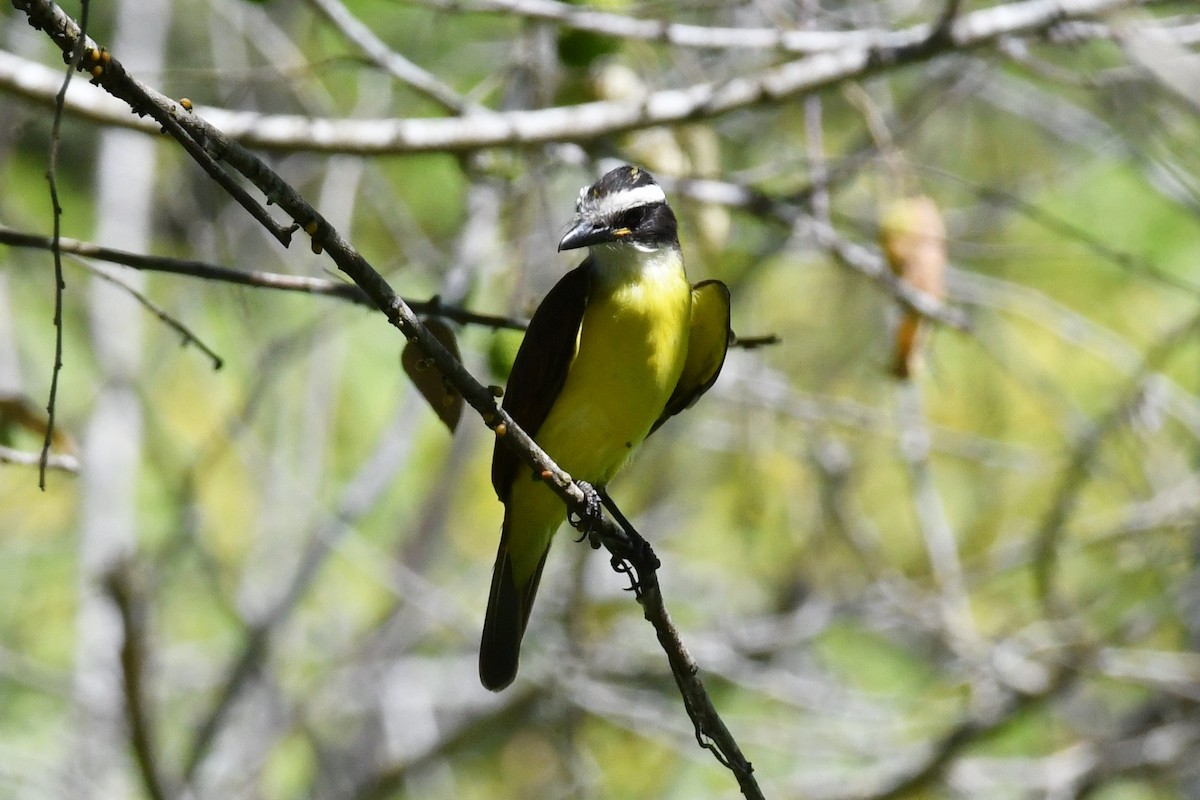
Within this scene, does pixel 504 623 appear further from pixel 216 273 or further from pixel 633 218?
pixel 216 273

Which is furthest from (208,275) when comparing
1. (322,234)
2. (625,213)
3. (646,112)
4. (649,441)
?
(649,441)

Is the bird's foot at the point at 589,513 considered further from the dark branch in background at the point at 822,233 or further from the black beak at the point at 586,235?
the dark branch in background at the point at 822,233

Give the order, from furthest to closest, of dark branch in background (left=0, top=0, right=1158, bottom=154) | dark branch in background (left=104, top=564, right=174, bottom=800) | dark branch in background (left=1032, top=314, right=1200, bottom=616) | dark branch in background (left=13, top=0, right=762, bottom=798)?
dark branch in background (left=1032, top=314, right=1200, bottom=616) < dark branch in background (left=0, top=0, right=1158, bottom=154) < dark branch in background (left=104, top=564, right=174, bottom=800) < dark branch in background (left=13, top=0, right=762, bottom=798)

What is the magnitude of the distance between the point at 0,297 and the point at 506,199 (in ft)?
7.09

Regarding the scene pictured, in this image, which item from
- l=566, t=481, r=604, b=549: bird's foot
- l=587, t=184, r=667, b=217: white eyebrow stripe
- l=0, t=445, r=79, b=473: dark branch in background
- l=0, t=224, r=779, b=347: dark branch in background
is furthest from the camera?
l=587, t=184, r=667, b=217: white eyebrow stripe

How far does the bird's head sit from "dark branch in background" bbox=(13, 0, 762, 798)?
1037mm

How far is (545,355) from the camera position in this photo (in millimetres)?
3691

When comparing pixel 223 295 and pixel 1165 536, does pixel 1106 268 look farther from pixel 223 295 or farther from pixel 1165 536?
pixel 223 295

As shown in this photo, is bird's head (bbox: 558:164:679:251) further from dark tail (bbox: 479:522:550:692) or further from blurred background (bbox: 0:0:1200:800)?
dark tail (bbox: 479:522:550:692)

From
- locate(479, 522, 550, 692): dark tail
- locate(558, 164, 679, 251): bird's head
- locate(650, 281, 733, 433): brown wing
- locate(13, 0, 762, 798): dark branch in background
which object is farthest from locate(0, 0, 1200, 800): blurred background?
locate(13, 0, 762, 798): dark branch in background

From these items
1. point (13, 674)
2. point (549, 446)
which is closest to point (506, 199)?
point (549, 446)

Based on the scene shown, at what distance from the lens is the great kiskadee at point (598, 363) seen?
371 cm

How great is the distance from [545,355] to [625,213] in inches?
20.1

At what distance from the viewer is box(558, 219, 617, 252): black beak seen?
371 cm
